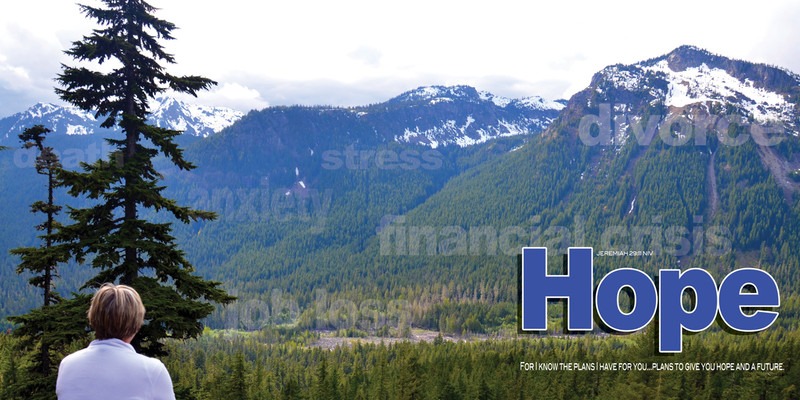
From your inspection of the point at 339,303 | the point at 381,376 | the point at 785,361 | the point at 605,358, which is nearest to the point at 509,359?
the point at 605,358

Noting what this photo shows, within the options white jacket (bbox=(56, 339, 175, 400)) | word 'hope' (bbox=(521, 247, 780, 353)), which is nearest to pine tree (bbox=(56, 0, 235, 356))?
white jacket (bbox=(56, 339, 175, 400))

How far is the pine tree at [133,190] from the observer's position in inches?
511

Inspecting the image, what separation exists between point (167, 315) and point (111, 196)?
3961mm

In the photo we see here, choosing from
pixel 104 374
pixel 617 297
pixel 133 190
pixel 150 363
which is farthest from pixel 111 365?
pixel 617 297

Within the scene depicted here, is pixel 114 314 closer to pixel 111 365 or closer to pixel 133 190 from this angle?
pixel 111 365

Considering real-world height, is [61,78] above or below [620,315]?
above

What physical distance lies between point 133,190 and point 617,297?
4460 centimetres

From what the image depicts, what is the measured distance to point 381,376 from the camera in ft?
217

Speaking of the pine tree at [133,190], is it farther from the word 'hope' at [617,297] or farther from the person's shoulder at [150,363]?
the word 'hope' at [617,297]

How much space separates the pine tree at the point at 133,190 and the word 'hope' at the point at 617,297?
34.6 m

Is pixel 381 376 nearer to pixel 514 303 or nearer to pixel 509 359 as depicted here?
pixel 509 359

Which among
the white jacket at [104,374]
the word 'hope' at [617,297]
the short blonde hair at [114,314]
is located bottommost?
the word 'hope' at [617,297]

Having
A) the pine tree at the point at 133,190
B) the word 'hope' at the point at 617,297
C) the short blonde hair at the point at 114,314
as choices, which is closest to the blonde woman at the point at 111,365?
the short blonde hair at the point at 114,314

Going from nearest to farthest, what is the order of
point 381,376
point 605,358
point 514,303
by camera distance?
point 381,376 < point 605,358 < point 514,303
